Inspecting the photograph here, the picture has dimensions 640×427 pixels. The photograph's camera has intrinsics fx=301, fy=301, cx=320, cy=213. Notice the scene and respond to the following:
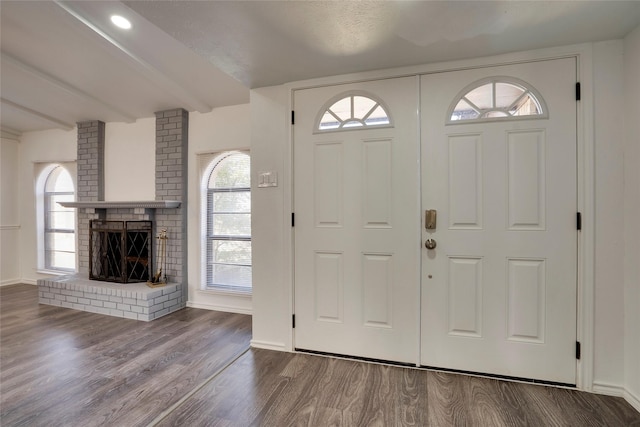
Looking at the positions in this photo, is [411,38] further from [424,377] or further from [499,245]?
[424,377]

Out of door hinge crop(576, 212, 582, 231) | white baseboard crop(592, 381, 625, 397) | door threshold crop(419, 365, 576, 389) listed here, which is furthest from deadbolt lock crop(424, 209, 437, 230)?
white baseboard crop(592, 381, 625, 397)

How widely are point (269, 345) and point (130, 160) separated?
3.21 meters

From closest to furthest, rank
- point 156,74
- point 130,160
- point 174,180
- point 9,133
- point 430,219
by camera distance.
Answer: point 430,219 < point 156,74 < point 174,180 < point 130,160 < point 9,133

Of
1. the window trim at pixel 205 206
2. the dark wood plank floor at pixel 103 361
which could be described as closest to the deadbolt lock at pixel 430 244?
the dark wood plank floor at pixel 103 361

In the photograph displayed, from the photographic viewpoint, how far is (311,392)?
1.91 meters

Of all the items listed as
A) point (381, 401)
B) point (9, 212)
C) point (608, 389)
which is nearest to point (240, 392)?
point (381, 401)

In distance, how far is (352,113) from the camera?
2307 mm

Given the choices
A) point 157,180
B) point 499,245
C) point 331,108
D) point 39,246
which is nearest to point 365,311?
point 499,245

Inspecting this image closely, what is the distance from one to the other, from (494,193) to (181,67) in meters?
2.98

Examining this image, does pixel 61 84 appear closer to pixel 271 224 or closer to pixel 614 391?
pixel 271 224

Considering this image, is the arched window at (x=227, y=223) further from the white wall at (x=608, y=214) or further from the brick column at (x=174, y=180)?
the white wall at (x=608, y=214)

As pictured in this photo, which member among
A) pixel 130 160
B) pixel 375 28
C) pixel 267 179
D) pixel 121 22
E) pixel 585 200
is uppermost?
pixel 121 22

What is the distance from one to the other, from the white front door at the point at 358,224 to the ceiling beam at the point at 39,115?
4010 millimetres

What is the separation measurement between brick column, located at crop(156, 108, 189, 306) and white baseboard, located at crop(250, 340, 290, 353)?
1.66m
